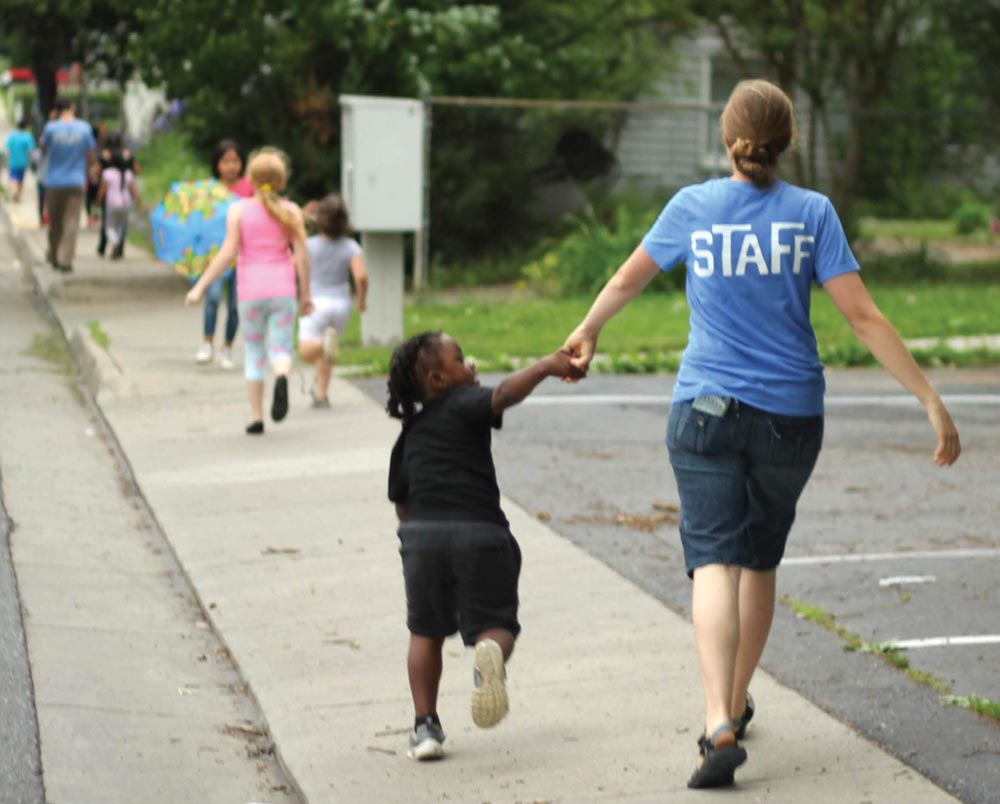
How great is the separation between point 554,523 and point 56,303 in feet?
36.5

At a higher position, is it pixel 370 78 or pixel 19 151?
pixel 370 78

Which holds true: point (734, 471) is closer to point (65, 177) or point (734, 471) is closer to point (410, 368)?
point (410, 368)

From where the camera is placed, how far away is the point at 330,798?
15.5 feet

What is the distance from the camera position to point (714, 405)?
15.5 ft

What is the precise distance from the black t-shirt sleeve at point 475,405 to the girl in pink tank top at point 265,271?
18.2 ft

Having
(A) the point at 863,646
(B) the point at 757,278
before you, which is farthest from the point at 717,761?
(A) the point at 863,646

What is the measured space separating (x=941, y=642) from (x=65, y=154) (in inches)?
622

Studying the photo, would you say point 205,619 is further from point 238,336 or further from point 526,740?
point 238,336

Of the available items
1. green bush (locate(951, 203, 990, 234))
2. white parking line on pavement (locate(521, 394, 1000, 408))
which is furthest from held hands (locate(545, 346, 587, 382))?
green bush (locate(951, 203, 990, 234))

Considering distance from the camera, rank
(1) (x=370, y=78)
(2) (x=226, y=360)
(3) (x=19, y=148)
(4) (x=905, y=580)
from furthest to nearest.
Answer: (3) (x=19, y=148) → (1) (x=370, y=78) → (2) (x=226, y=360) → (4) (x=905, y=580)

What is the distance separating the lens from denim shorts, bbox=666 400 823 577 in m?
4.73

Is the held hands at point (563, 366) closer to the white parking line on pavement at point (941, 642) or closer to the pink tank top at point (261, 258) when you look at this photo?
the white parking line on pavement at point (941, 642)

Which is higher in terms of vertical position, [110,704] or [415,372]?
[415,372]

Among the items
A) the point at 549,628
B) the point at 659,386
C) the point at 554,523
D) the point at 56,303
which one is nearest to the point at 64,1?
the point at 56,303
